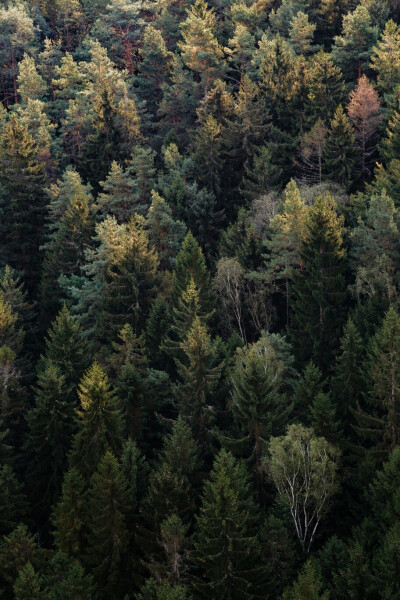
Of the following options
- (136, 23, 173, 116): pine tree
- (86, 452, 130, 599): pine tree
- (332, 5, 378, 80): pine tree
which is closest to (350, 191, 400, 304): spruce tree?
(86, 452, 130, 599): pine tree

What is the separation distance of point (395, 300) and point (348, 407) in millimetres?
8025

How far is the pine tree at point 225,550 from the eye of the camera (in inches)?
1189

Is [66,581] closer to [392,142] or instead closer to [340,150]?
[340,150]

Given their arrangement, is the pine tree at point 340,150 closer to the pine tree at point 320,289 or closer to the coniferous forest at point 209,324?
the coniferous forest at point 209,324

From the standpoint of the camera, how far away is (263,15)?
82.7 meters

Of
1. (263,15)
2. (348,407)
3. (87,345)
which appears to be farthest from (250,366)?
(263,15)

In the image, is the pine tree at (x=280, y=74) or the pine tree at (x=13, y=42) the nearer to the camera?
the pine tree at (x=280, y=74)

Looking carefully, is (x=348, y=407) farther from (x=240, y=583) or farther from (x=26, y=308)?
(x=26, y=308)

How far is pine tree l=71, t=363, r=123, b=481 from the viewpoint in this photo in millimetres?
37809

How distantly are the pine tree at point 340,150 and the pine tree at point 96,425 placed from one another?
28699 mm

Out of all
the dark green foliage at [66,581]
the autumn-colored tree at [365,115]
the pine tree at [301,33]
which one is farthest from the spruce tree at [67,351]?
the pine tree at [301,33]

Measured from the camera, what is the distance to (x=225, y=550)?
3047 centimetres

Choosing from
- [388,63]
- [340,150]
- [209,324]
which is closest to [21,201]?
[209,324]

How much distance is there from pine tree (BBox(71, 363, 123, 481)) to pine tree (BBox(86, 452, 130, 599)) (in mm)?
3642
